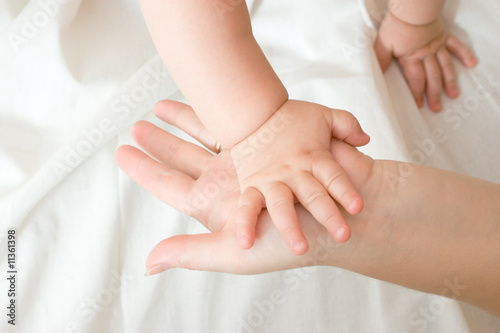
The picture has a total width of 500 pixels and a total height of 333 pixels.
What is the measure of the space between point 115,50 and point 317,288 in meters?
0.56

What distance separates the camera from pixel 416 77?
1028 millimetres

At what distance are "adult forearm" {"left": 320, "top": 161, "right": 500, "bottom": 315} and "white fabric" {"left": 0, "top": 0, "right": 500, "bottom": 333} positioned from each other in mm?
53

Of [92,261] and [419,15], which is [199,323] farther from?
[419,15]

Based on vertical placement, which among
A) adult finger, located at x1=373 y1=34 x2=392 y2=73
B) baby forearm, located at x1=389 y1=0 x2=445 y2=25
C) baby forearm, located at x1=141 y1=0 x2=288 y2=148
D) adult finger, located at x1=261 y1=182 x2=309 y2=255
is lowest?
adult finger, located at x1=373 y1=34 x2=392 y2=73

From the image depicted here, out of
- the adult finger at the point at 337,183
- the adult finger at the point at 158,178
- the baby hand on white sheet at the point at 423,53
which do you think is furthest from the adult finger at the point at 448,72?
the adult finger at the point at 158,178

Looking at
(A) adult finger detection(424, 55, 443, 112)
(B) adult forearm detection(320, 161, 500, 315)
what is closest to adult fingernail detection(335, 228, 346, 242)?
(B) adult forearm detection(320, 161, 500, 315)

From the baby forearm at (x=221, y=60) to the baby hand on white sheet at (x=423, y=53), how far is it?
0.39 meters

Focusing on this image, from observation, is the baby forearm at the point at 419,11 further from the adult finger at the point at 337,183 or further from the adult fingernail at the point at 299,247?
the adult fingernail at the point at 299,247

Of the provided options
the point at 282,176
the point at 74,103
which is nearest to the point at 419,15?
the point at 282,176

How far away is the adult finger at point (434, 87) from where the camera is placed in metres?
→ 0.99

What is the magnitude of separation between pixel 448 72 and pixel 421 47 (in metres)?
0.09

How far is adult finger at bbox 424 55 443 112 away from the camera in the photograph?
0.99 metres

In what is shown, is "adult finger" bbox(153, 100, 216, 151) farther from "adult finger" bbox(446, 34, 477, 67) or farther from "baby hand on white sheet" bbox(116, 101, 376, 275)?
"adult finger" bbox(446, 34, 477, 67)

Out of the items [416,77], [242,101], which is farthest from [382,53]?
[242,101]
